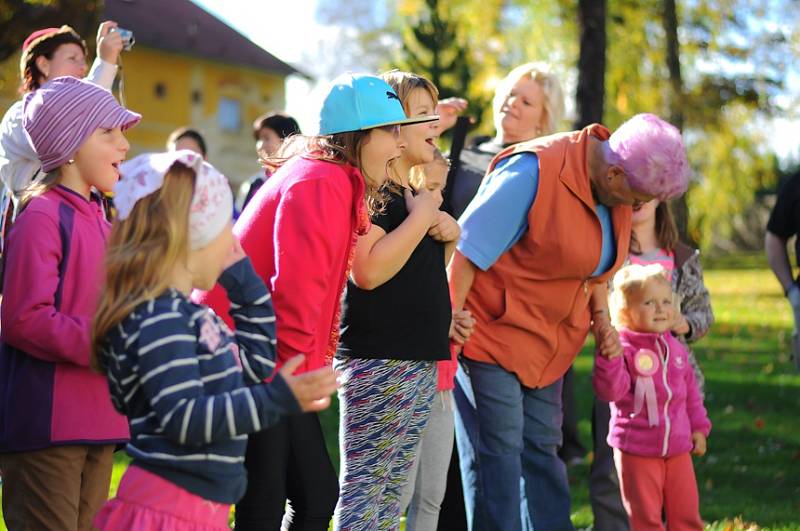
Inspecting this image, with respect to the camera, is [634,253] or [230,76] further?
[230,76]

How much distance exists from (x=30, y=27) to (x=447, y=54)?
2130 cm

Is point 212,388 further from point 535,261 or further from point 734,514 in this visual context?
point 734,514

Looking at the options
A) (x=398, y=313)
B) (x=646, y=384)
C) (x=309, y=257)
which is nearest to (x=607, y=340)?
(x=646, y=384)

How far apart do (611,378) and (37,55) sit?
296 cm

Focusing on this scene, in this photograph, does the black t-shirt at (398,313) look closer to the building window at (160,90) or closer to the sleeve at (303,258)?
the sleeve at (303,258)

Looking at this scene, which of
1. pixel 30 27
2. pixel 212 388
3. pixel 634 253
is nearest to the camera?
pixel 212 388

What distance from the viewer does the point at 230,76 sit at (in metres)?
45.2

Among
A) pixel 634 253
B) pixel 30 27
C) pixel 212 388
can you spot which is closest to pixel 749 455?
pixel 634 253

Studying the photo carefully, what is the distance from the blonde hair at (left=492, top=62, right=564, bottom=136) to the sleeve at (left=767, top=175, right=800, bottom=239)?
2030 millimetres

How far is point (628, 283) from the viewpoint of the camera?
570cm

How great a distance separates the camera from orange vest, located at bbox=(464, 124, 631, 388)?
5.09 metres

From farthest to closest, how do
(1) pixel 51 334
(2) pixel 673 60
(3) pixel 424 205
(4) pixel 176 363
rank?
(2) pixel 673 60 → (3) pixel 424 205 → (1) pixel 51 334 → (4) pixel 176 363

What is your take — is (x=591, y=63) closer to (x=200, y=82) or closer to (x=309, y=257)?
(x=309, y=257)

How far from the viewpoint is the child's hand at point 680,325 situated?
19.0 feet
